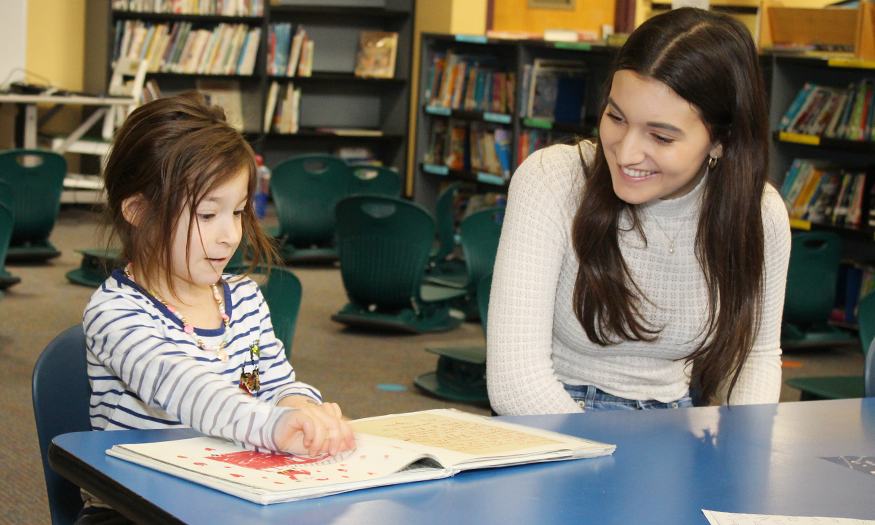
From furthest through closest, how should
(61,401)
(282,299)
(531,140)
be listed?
(531,140), (282,299), (61,401)

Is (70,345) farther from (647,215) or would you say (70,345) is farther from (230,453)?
(647,215)

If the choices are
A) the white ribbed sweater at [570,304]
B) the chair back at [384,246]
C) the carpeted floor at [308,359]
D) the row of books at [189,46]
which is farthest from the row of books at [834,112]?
the row of books at [189,46]

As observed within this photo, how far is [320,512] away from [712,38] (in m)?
0.91

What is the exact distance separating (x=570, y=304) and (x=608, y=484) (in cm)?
55

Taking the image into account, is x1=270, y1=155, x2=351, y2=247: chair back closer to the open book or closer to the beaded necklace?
the beaded necklace

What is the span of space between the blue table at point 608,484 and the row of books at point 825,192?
11.9ft

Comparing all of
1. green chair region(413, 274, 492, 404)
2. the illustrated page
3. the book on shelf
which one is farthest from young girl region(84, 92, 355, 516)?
the book on shelf

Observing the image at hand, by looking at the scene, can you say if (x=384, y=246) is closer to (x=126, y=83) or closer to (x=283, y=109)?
(x=126, y=83)

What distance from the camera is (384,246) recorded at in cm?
408

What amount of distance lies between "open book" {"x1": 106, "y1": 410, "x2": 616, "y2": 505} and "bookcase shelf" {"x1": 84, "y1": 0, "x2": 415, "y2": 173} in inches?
255

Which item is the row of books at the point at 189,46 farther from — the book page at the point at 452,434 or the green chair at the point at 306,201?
the book page at the point at 452,434

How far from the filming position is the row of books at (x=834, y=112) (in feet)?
14.9

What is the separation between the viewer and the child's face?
1.35 metres

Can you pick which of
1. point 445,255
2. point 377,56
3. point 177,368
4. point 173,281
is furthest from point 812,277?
point 377,56
